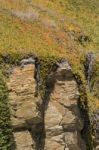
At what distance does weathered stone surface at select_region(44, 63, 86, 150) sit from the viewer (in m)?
27.6

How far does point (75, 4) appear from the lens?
4459 cm

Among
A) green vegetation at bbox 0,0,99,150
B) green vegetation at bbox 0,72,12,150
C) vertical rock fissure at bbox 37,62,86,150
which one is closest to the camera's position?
green vegetation at bbox 0,72,12,150

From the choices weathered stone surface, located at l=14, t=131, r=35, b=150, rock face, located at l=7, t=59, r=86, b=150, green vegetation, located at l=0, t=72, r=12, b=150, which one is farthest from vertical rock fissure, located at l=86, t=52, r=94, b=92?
green vegetation, located at l=0, t=72, r=12, b=150

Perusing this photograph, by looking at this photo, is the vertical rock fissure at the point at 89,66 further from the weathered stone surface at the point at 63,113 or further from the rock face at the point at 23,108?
the rock face at the point at 23,108

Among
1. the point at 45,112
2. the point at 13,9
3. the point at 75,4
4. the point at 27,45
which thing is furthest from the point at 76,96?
the point at 75,4

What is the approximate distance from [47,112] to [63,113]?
37.1 inches

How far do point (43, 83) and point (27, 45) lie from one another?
2624mm

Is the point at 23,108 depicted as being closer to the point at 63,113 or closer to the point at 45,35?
the point at 63,113

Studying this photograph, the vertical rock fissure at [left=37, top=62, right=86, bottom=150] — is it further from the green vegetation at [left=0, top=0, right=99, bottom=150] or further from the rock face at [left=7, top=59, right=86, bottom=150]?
the green vegetation at [left=0, top=0, right=99, bottom=150]

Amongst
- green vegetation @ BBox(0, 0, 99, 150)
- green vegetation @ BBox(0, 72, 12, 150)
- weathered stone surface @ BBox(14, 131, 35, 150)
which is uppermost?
green vegetation @ BBox(0, 0, 99, 150)

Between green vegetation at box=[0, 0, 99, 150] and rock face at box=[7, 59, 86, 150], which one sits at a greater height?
green vegetation at box=[0, 0, 99, 150]

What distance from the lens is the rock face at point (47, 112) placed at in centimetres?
2647

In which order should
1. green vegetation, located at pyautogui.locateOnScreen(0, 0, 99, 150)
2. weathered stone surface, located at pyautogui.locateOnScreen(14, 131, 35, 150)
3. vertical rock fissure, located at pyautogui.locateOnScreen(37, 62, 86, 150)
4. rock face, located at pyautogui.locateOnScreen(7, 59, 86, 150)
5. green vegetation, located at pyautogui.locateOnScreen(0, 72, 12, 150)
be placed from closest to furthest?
green vegetation, located at pyautogui.locateOnScreen(0, 72, 12, 150)
weathered stone surface, located at pyautogui.locateOnScreen(14, 131, 35, 150)
rock face, located at pyautogui.locateOnScreen(7, 59, 86, 150)
vertical rock fissure, located at pyautogui.locateOnScreen(37, 62, 86, 150)
green vegetation, located at pyautogui.locateOnScreen(0, 0, 99, 150)

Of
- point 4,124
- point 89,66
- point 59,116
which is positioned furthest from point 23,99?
point 89,66
